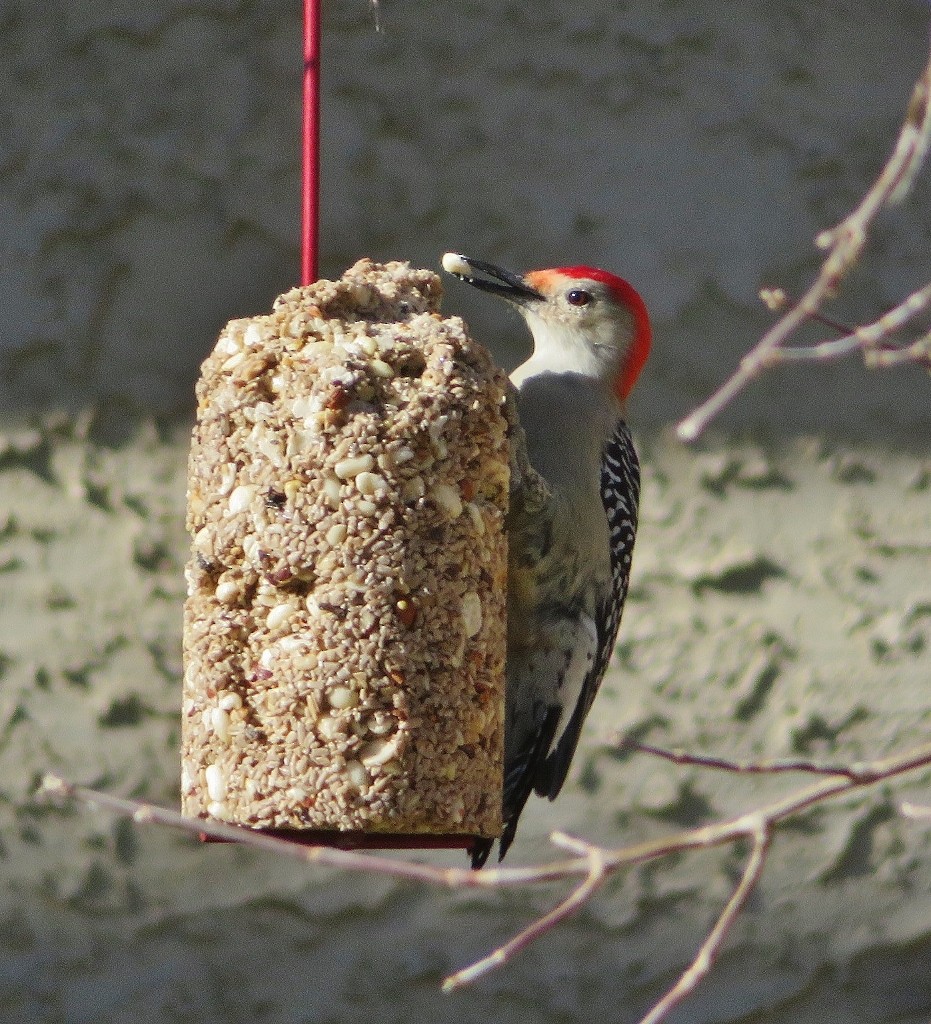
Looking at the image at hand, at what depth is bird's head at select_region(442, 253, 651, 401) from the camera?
137 inches

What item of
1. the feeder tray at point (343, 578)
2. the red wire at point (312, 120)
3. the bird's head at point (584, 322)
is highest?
the red wire at point (312, 120)

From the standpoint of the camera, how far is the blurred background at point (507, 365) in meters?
3.79

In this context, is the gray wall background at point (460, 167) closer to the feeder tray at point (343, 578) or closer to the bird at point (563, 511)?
the bird at point (563, 511)

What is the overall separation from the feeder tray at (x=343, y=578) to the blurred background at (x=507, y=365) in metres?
1.42

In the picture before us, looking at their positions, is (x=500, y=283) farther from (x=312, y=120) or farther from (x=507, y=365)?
(x=312, y=120)

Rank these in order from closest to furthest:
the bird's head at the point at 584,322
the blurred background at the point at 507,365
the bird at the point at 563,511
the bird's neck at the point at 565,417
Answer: the bird at the point at 563,511, the bird's neck at the point at 565,417, the bird's head at the point at 584,322, the blurred background at the point at 507,365

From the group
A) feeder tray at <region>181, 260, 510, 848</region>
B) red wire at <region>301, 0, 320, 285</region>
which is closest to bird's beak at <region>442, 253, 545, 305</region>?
feeder tray at <region>181, 260, 510, 848</region>

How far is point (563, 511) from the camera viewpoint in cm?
292

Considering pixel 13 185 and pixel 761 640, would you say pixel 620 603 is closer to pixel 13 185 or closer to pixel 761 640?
pixel 761 640

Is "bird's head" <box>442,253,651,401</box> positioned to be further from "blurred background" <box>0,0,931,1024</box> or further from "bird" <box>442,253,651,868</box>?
"blurred background" <box>0,0,931,1024</box>

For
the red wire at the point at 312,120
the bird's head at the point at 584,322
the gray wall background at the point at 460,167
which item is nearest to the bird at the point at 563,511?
the bird's head at the point at 584,322

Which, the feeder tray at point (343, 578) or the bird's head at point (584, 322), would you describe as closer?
the feeder tray at point (343, 578)

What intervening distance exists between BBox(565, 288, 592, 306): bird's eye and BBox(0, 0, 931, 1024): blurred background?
15.5 inches

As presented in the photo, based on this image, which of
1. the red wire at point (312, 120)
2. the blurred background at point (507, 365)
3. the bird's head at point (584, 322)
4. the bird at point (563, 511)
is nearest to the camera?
the red wire at point (312, 120)
